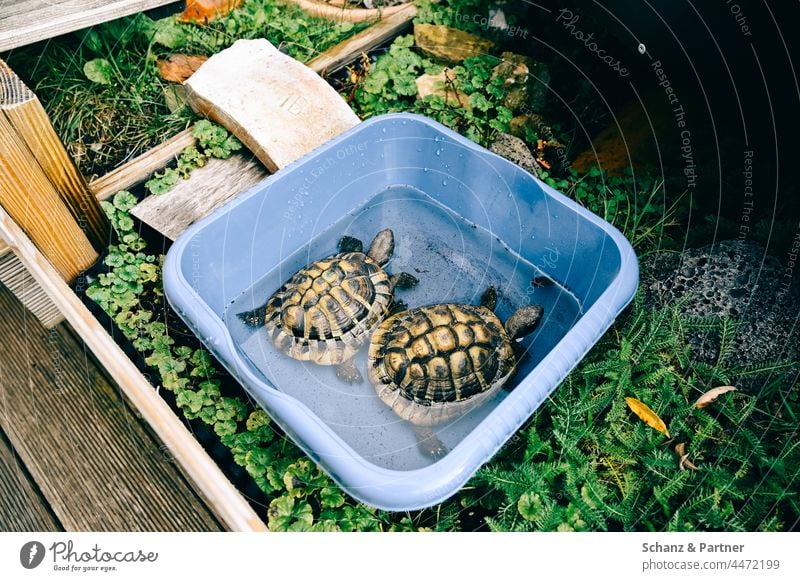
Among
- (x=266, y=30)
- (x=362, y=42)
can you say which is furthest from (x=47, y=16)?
(x=362, y=42)

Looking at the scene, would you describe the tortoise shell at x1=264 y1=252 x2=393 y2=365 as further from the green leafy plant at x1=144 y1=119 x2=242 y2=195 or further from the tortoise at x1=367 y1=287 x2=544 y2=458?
the green leafy plant at x1=144 y1=119 x2=242 y2=195

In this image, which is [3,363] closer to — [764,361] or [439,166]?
[439,166]

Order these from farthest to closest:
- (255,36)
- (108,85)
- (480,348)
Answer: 1. (255,36)
2. (108,85)
3. (480,348)

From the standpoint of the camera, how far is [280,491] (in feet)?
4.20

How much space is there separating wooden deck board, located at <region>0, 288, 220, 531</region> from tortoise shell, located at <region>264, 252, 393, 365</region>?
0.42m

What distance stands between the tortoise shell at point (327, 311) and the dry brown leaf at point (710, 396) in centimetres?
82

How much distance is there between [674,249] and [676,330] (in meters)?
0.28

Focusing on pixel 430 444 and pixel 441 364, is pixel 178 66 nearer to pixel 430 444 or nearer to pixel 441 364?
pixel 441 364

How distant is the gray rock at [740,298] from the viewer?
135 cm

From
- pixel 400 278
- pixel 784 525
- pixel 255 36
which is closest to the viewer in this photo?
pixel 784 525

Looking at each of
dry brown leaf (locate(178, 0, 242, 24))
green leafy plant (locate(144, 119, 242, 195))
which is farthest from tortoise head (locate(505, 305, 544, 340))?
dry brown leaf (locate(178, 0, 242, 24))

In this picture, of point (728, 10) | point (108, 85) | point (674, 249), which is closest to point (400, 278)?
point (674, 249)

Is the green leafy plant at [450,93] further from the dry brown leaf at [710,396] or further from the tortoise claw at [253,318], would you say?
the dry brown leaf at [710,396]

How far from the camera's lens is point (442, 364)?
1.35 metres
